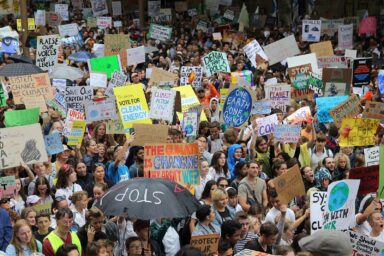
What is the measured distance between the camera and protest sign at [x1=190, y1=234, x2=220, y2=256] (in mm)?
8133

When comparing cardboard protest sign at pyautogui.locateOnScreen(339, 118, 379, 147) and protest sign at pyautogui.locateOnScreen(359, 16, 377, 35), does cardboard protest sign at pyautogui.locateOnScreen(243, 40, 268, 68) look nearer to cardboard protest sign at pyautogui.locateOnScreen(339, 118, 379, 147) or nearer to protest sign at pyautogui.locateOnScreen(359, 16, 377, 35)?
cardboard protest sign at pyautogui.locateOnScreen(339, 118, 379, 147)

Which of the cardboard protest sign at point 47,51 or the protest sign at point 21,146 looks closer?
the protest sign at point 21,146

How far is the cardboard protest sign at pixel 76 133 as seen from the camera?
42.8ft

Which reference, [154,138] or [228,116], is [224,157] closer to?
[154,138]

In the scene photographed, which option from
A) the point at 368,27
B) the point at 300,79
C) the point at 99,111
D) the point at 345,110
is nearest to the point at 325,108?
the point at 345,110

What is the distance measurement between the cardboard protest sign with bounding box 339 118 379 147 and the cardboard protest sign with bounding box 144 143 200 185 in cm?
330

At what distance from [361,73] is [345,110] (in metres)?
4.13

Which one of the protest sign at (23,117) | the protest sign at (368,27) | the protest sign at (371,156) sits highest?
the protest sign at (23,117)

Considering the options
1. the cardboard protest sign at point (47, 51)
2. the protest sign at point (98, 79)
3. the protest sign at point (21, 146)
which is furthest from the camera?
the cardboard protest sign at point (47, 51)

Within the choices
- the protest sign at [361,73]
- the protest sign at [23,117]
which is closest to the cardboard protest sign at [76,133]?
the protest sign at [23,117]

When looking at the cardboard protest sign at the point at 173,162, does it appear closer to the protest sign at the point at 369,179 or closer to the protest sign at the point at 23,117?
the protest sign at the point at 369,179

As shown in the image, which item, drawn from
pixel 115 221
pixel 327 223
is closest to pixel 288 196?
pixel 327 223

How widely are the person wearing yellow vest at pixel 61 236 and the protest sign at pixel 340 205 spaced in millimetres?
2146

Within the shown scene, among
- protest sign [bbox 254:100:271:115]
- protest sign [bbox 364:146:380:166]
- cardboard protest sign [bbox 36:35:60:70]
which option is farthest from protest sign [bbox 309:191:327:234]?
cardboard protest sign [bbox 36:35:60:70]
